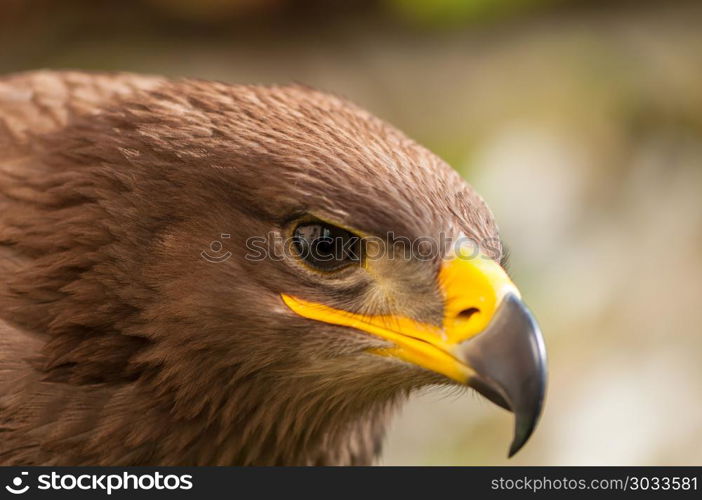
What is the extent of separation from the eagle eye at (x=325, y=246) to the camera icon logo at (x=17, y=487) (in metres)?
0.97

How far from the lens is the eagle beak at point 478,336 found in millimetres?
2502

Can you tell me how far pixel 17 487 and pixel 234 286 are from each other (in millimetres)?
819

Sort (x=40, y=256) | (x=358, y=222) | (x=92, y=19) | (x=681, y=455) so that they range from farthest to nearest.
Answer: (x=92, y=19), (x=681, y=455), (x=40, y=256), (x=358, y=222)

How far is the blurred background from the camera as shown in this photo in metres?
4.92

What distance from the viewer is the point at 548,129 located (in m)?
6.05

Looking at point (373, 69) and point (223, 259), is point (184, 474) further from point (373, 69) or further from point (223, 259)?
point (373, 69)

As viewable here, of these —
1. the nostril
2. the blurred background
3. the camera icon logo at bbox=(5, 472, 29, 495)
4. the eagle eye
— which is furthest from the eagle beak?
the blurred background

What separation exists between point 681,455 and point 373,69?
3260mm

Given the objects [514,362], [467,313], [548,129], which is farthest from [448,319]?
[548,129]

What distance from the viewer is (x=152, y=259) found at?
8.96 ft

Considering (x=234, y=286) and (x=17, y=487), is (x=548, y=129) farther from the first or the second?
(x=17, y=487)

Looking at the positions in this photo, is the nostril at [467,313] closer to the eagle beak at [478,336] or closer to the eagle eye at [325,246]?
the eagle beak at [478,336]

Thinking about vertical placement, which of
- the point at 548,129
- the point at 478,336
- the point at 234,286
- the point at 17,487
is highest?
the point at 478,336

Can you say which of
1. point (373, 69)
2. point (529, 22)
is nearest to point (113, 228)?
point (373, 69)
